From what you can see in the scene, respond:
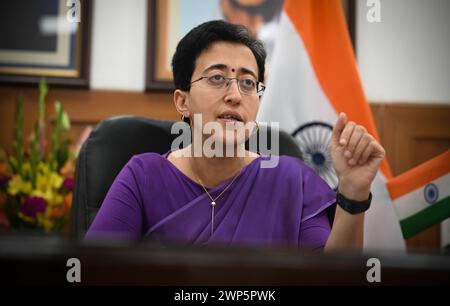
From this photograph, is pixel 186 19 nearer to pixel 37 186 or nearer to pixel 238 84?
pixel 238 84

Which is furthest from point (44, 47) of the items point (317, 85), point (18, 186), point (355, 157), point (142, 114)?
point (355, 157)

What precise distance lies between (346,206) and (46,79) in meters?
1.16

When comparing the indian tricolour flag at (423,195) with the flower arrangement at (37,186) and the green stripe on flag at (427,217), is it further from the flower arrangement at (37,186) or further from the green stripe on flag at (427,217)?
the flower arrangement at (37,186)

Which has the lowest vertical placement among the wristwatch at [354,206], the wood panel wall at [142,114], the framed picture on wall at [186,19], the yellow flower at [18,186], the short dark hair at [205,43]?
the wristwatch at [354,206]

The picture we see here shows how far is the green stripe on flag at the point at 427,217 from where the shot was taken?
0.99 meters

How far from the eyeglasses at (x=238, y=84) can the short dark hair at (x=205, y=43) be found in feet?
0.10

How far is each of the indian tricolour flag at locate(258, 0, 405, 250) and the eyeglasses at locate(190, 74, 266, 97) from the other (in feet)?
1.66

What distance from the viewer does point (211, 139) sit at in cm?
71

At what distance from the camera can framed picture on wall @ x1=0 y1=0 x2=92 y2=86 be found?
136 cm

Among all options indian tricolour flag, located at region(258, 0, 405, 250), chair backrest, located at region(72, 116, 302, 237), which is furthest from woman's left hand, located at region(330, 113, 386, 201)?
indian tricolour flag, located at region(258, 0, 405, 250)

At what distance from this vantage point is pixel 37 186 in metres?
1.14

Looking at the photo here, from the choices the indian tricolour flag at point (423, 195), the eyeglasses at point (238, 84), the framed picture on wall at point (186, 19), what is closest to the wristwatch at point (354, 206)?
the eyeglasses at point (238, 84)
